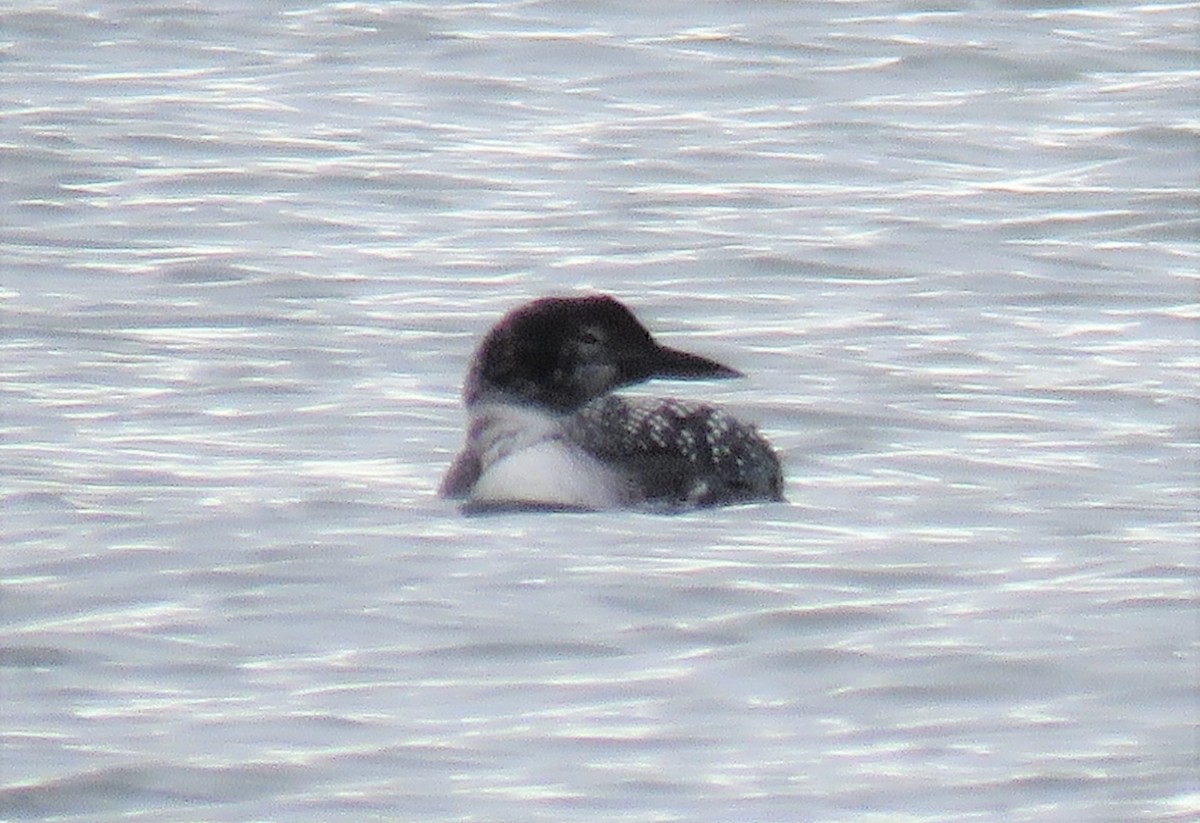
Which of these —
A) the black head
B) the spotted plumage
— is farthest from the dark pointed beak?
the spotted plumage

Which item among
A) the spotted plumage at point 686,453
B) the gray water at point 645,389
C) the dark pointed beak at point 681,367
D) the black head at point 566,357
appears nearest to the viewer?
the gray water at point 645,389

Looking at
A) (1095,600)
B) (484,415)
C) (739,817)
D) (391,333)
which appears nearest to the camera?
(739,817)

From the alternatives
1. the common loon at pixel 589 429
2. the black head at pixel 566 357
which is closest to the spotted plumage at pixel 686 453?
the common loon at pixel 589 429

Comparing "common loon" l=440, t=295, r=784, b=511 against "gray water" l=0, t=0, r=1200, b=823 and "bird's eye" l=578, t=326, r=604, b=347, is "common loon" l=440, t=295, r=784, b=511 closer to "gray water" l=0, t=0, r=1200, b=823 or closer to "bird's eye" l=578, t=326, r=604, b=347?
"bird's eye" l=578, t=326, r=604, b=347

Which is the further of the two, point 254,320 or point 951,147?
point 951,147

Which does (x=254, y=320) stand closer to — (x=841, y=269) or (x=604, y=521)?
(x=841, y=269)

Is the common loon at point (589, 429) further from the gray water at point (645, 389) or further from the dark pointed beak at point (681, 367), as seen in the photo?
the gray water at point (645, 389)

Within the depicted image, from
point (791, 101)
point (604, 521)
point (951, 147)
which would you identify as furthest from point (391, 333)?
point (791, 101)
